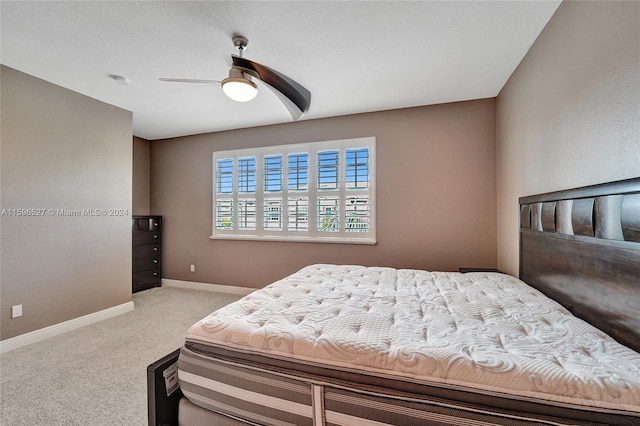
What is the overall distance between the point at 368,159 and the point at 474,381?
9.68ft

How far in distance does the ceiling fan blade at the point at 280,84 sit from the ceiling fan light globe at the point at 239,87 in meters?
0.09

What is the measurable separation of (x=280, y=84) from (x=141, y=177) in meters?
3.80

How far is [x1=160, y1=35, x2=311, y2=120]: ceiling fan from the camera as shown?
1903 mm

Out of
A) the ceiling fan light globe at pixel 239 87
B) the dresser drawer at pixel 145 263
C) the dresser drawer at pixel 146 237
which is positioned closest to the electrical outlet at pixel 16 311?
the dresser drawer at pixel 145 263

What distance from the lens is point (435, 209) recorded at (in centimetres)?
326

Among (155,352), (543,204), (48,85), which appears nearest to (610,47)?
(543,204)

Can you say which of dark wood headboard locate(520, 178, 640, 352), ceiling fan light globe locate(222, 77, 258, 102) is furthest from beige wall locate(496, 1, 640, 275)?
ceiling fan light globe locate(222, 77, 258, 102)

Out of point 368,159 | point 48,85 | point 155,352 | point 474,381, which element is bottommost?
point 155,352

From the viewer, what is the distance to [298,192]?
3.91 m

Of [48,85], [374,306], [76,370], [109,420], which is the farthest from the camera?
[48,85]

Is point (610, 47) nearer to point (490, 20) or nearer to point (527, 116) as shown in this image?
point (490, 20)

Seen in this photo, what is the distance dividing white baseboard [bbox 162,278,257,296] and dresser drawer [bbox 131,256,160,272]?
1.03 feet

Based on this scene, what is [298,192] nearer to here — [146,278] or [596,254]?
[146,278]

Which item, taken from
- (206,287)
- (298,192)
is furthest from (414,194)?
(206,287)
